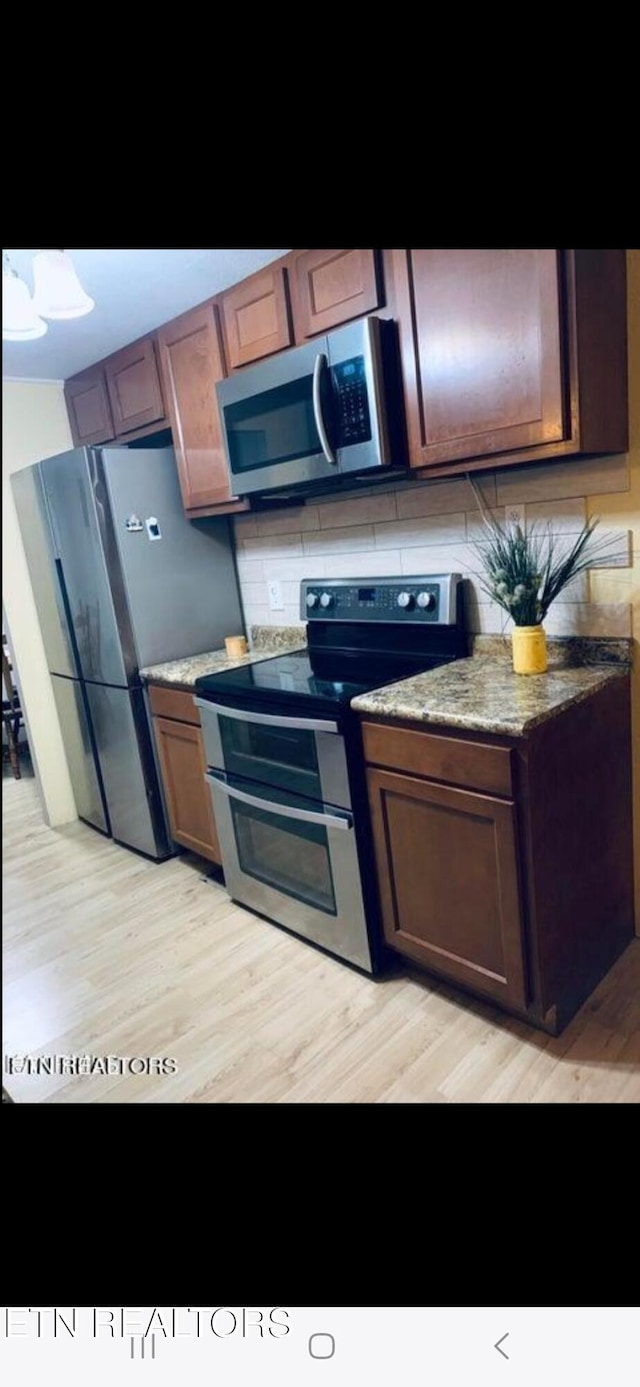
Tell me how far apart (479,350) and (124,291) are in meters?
1.20

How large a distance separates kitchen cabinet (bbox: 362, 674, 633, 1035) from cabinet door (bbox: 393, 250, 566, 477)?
63 centimetres

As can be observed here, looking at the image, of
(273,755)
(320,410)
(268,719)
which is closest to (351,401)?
(320,410)

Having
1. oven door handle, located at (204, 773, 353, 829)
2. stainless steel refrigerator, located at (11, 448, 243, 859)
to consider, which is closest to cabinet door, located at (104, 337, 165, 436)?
stainless steel refrigerator, located at (11, 448, 243, 859)

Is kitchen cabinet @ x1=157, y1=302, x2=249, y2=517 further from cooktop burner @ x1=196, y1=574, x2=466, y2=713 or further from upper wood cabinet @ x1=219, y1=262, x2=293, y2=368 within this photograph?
cooktop burner @ x1=196, y1=574, x2=466, y2=713

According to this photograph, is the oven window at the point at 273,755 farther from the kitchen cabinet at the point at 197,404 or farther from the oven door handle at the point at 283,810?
the kitchen cabinet at the point at 197,404

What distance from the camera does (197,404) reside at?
226 cm

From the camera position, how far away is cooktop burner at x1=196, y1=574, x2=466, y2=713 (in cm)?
178

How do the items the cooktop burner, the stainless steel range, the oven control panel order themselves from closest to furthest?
the stainless steel range < the cooktop burner < the oven control panel

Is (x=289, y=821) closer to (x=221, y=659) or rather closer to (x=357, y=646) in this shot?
(x=357, y=646)

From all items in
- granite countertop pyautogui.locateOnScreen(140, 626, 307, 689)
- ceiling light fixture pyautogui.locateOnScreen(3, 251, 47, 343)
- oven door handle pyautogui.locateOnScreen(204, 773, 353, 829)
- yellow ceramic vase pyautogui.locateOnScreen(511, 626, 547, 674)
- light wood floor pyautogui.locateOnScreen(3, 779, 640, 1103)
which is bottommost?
light wood floor pyautogui.locateOnScreen(3, 779, 640, 1103)

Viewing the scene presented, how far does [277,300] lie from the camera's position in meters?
1.86
